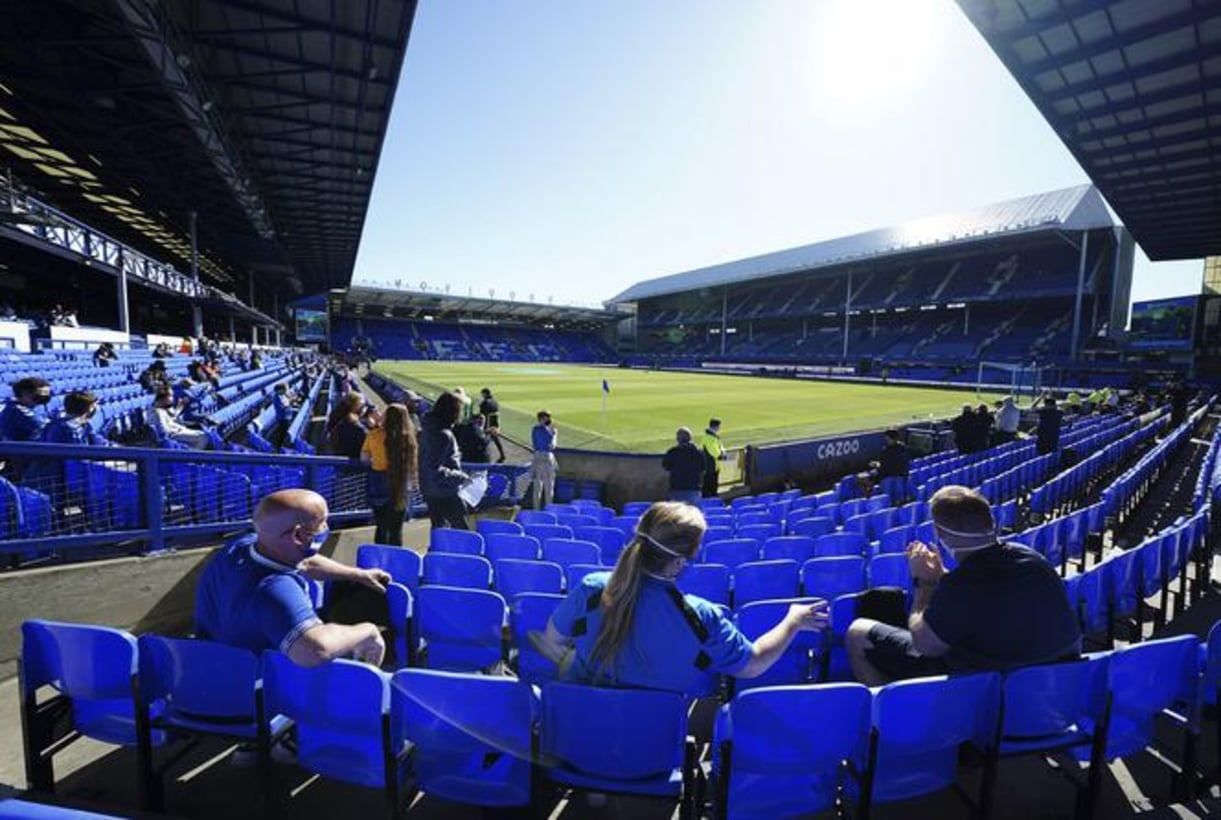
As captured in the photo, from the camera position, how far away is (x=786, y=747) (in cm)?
209

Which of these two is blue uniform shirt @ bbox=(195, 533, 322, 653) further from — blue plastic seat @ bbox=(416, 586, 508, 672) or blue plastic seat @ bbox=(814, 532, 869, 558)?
blue plastic seat @ bbox=(814, 532, 869, 558)

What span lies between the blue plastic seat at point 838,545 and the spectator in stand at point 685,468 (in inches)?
126

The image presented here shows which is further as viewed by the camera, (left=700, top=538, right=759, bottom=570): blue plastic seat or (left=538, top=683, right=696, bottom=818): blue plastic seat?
(left=700, top=538, right=759, bottom=570): blue plastic seat

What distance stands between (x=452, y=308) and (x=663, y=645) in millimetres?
88895

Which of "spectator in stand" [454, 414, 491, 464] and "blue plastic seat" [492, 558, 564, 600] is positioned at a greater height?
"spectator in stand" [454, 414, 491, 464]

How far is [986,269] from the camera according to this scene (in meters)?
59.4

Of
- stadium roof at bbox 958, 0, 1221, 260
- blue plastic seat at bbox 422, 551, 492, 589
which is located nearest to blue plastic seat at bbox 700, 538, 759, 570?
blue plastic seat at bbox 422, 551, 492, 589

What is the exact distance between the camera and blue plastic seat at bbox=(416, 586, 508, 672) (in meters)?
3.16

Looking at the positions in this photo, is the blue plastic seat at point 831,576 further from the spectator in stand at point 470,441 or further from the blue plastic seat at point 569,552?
the spectator in stand at point 470,441

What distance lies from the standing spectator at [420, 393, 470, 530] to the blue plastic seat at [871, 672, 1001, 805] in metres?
4.46

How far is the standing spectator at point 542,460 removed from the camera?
9492mm

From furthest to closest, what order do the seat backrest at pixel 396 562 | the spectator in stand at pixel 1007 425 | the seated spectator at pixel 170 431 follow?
the spectator in stand at pixel 1007 425, the seated spectator at pixel 170 431, the seat backrest at pixel 396 562

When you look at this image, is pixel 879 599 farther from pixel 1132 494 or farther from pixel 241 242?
pixel 241 242

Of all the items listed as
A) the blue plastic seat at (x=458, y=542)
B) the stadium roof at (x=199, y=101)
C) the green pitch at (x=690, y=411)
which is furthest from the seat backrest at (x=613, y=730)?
the stadium roof at (x=199, y=101)
